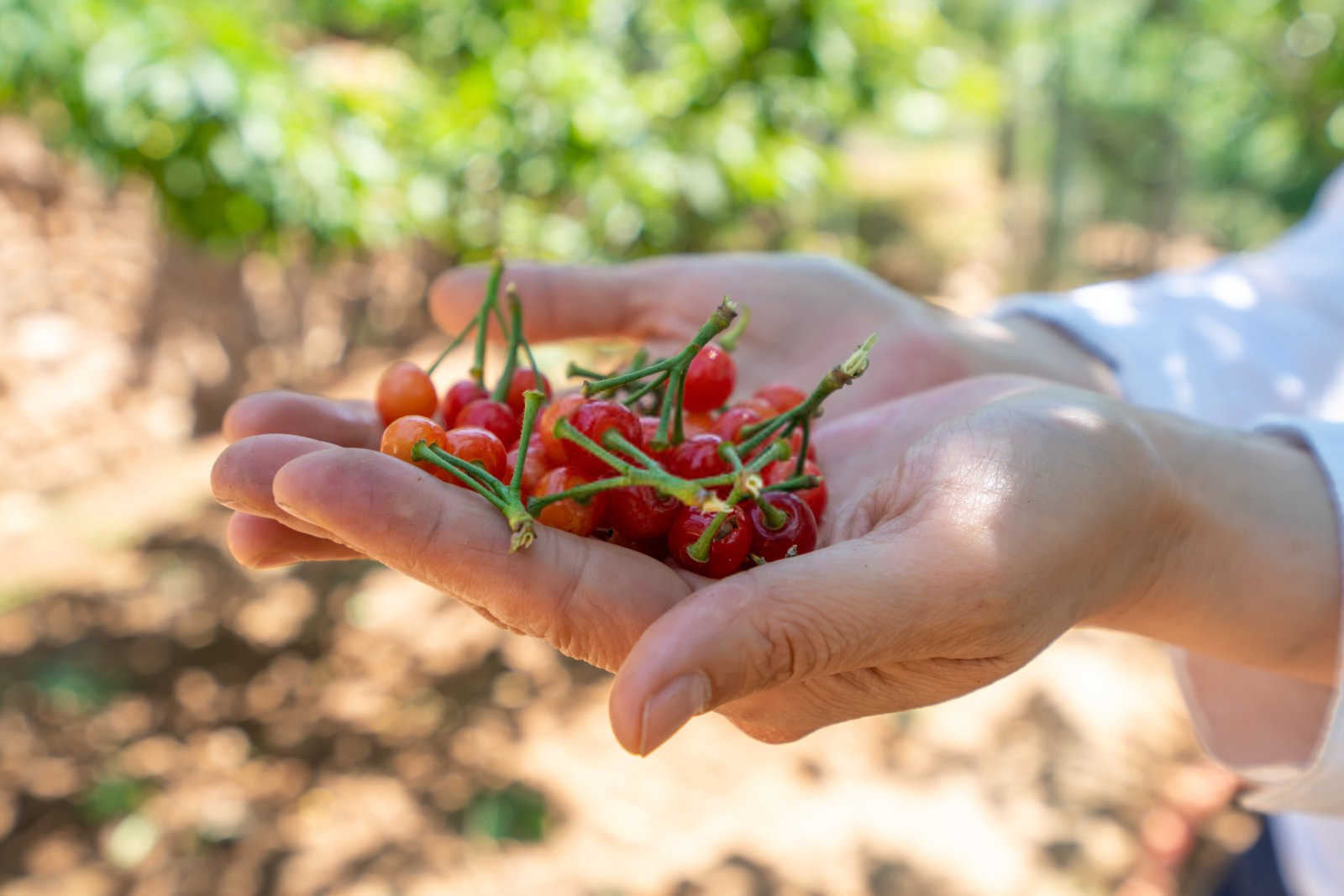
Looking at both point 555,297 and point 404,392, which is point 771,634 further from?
point 555,297

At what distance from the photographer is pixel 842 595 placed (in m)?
1.23

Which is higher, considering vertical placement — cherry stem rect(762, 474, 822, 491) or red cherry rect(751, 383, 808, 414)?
cherry stem rect(762, 474, 822, 491)

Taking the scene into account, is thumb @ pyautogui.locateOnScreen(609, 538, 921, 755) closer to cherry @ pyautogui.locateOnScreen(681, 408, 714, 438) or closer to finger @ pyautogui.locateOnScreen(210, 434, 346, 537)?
finger @ pyautogui.locateOnScreen(210, 434, 346, 537)

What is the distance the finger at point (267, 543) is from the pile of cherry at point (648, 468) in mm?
259

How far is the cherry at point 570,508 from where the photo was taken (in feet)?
5.12

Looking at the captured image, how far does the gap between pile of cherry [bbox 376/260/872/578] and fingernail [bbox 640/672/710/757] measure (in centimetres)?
23

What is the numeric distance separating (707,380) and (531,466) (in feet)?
1.32

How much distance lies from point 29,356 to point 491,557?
5721 millimetres

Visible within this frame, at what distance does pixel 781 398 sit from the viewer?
77.9 inches

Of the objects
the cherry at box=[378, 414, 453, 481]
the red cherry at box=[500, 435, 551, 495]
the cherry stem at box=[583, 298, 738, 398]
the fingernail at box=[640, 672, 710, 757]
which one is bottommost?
the red cherry at box=[500, 435, 551, 495]

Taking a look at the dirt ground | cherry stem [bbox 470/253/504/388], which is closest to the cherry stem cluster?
cherry stem [bbox 470/253/504/388]

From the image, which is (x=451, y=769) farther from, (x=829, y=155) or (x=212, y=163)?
(x=829, y=155)

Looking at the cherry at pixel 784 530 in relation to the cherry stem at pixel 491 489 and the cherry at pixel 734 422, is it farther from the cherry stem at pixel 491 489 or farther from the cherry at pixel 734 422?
the cherry stem at pixel 491 489

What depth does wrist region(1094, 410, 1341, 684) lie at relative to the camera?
166cm
